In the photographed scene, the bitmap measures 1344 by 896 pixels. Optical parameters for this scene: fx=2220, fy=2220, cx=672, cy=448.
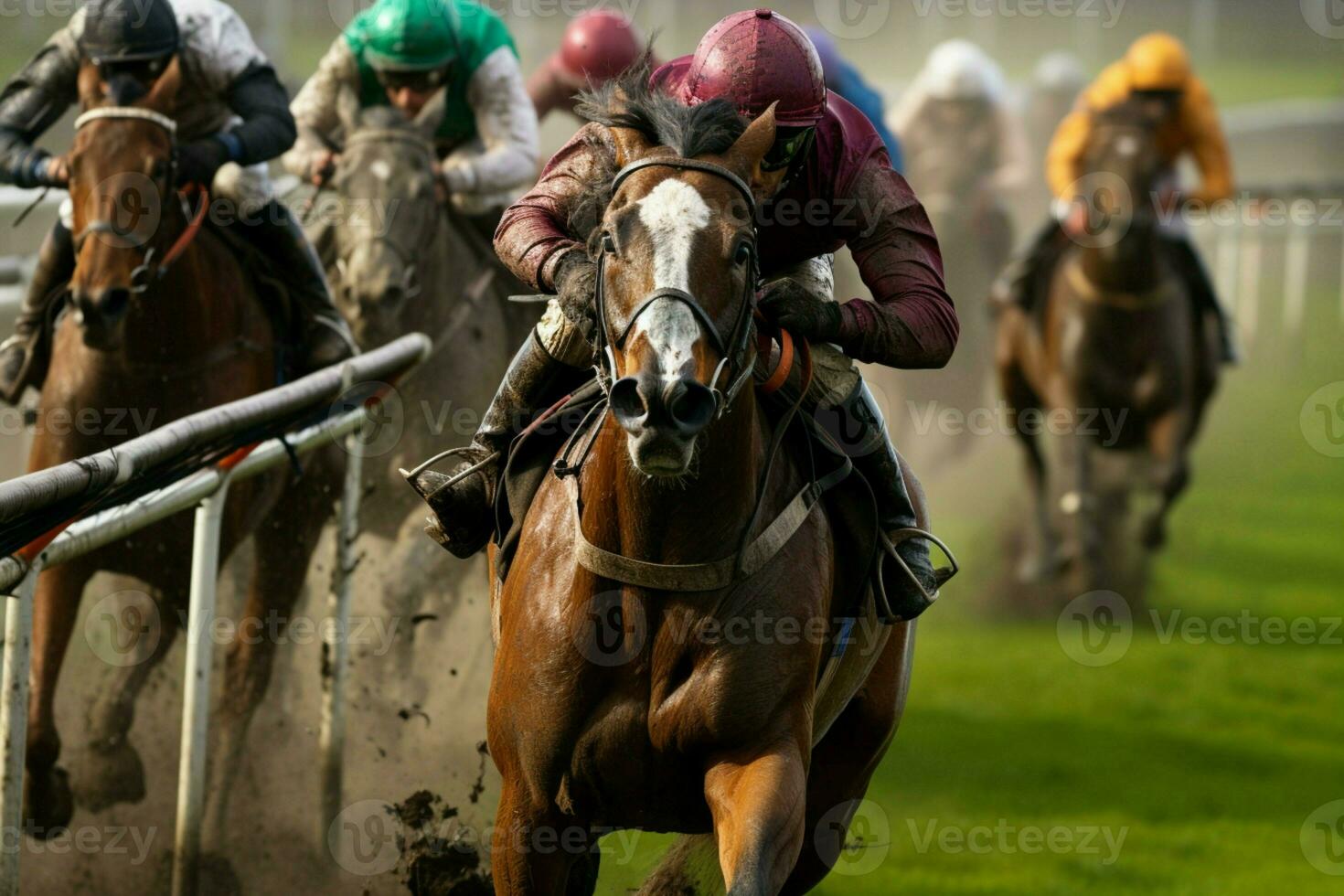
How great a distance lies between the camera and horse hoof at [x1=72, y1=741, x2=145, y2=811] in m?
6.07

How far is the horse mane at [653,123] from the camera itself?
3.72m

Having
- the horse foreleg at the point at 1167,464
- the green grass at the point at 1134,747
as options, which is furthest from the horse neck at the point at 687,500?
the horse foreleg at the point at 1167,464

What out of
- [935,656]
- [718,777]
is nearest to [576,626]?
[718,777]

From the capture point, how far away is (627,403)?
337cm

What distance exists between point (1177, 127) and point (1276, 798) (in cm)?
513

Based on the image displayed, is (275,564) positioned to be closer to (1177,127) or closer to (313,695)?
(313,695)

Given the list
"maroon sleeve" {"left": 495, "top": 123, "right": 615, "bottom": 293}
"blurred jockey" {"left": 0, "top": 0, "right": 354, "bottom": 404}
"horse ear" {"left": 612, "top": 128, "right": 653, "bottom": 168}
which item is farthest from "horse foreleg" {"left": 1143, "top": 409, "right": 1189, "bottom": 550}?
"horse ear" {"left": 612, "top": 128, "right": 653, "bottom": 168}

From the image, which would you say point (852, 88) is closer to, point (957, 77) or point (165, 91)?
point (165, 91)

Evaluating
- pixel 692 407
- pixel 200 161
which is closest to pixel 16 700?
pixel 692 407

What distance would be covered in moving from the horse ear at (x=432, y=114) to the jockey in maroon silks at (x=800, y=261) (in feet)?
14.8

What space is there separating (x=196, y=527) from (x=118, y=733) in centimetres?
116

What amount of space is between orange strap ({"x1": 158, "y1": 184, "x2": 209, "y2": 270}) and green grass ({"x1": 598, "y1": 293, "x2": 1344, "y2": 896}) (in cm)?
252

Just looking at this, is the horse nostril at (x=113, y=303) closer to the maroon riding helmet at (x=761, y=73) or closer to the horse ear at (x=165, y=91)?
the horse ear at (x=165, y=91)

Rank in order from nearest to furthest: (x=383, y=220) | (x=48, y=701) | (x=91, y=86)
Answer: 1. (x=48, y=701)
2. (x=91, y=86)
3. (x=383, y=220)
